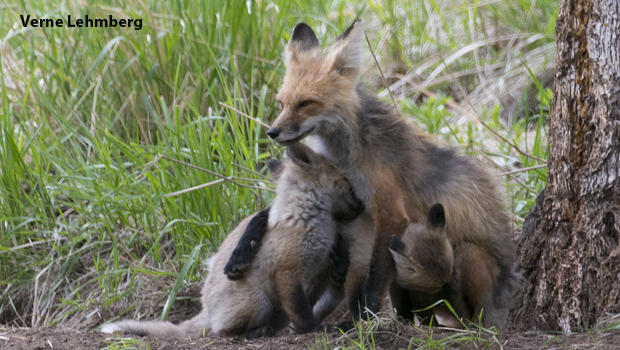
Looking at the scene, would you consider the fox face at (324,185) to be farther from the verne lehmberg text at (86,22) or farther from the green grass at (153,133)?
the verne lehmberg text at (86,22)

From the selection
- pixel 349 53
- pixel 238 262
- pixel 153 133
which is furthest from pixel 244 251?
pixel 153 133

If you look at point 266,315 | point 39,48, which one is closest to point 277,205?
point 266,315

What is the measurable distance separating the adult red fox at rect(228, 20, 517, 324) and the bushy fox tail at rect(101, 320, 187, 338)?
55cm

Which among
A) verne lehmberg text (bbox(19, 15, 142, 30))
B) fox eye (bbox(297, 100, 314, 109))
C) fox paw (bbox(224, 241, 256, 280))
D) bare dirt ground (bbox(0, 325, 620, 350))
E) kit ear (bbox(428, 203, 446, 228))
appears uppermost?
verne lehmberg text (bbox(19, 15, 142, 30))

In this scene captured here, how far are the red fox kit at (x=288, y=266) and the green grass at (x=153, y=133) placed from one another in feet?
2.28

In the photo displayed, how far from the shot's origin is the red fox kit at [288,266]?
4184 mm

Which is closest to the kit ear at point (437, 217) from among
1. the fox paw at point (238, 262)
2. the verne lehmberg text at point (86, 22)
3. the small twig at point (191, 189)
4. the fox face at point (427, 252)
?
the fox face at point (427, 252)

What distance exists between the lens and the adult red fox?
4168 millimetres

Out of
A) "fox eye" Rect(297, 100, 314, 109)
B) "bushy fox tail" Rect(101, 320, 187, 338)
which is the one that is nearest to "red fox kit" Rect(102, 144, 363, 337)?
"bushy fox tail" Rect(101, 320, 187, 338)

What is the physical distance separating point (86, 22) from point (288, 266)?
136 inches

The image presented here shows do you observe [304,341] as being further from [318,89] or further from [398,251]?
[318,89]

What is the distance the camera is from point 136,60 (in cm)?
627

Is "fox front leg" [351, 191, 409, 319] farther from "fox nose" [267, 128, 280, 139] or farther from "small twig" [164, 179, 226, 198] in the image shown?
"small twig" [164, 179, 226, 198]

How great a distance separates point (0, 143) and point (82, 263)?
1110 mm
